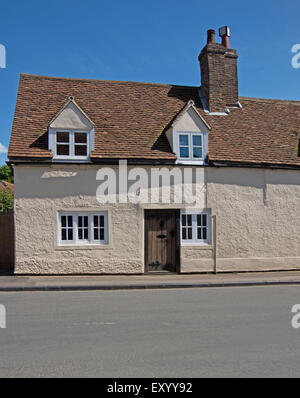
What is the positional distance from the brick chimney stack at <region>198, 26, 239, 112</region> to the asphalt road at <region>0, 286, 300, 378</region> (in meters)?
10.4

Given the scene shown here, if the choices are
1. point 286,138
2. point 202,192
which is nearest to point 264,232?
point 202,192

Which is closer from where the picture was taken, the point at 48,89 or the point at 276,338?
the point at 276,338

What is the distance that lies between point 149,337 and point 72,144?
32.3ft

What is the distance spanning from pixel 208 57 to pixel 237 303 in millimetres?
12615

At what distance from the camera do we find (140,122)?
1656 cm

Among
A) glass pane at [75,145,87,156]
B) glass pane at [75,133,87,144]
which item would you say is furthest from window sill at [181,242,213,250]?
glass pane at [75,133,87,144]

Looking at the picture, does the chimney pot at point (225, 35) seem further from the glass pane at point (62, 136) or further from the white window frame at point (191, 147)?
the glass pane at point (62, 136)

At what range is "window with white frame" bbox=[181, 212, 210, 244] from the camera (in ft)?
51.5

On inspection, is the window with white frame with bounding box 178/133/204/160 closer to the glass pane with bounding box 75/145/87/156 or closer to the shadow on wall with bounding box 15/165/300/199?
the shadow on wall with bounding box 15/165/300/199

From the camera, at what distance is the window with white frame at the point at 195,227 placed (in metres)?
15.7

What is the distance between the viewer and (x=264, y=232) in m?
16.3

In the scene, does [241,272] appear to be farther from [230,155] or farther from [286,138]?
[286,138]

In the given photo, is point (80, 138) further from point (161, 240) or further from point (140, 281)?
point (140, 281)

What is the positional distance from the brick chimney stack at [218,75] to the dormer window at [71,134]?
6.18 m
